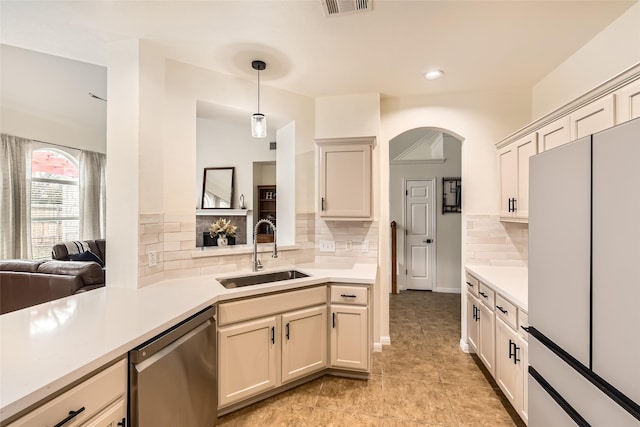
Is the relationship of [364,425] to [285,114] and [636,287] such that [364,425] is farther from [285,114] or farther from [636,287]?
[285,114]

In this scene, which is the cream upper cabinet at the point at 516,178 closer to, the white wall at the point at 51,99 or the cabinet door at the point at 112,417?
the cabinet door at the point at 112,417

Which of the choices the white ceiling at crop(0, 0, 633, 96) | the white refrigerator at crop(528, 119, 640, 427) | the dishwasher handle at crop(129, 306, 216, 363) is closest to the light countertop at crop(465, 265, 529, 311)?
the white refrigerator at crop(528, 119, 640, 427)

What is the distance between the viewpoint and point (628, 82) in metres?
1.47

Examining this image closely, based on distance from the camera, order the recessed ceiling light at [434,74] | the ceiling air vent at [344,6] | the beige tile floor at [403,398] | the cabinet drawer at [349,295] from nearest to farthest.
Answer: the ceiling air vent at [344,6] → the beige tile floor at [403,398] → the cabinet drawer at [349,295] → the recessed ceiling light at [434,74]

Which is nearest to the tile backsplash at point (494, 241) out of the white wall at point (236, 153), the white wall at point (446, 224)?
the white wall at point (446, 224)

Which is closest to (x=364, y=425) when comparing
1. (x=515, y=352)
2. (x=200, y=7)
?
(x=515, y=352)

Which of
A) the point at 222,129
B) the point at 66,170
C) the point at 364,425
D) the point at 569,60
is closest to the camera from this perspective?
the point at 364,425

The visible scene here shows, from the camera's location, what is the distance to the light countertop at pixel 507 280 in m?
1.91

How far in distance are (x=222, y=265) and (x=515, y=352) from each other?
2.24 m

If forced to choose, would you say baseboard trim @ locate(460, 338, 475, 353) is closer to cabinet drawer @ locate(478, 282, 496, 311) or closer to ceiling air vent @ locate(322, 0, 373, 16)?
cabinet drawer @ locate(478, 282, 496, 311)

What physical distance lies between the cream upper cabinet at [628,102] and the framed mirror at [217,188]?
5584mm

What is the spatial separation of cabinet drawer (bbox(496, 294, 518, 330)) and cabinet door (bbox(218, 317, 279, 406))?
5.25ft

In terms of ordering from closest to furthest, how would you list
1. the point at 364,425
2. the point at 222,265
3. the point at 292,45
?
the point at 364,425
the point at 292,45
the point at 222,265

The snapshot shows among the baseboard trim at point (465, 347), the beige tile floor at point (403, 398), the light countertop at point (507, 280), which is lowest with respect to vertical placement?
the beige tile floor at point (403, 398)
